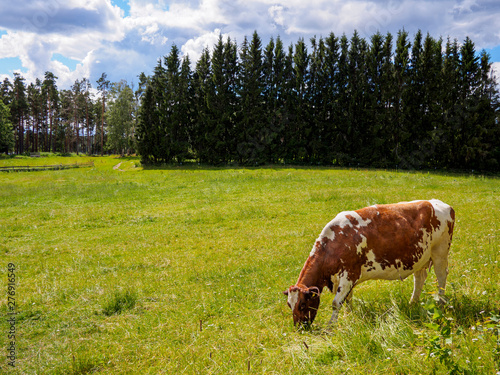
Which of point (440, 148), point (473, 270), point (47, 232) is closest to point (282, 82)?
point (440, 148)

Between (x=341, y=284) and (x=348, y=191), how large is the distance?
15.4 meters

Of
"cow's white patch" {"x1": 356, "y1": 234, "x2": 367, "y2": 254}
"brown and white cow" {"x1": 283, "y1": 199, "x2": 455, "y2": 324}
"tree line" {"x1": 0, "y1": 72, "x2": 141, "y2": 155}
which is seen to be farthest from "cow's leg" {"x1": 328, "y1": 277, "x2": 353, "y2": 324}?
"tree line" {"x1": 0, "y1": 72, "x2": 141, "y2": 155}

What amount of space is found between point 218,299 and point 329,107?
41.9 m

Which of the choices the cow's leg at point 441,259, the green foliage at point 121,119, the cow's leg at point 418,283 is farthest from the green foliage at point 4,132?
the cow's leg at point 441,259

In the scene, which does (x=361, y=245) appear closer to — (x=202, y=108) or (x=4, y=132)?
(x=202, y=108)

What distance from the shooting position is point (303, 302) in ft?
16.8

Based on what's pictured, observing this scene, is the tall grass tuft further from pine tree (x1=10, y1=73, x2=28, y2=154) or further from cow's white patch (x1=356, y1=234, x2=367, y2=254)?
pine tree (x1=10, y1=73, x2=28, y2=154)

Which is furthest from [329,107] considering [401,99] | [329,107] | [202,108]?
[202,108]

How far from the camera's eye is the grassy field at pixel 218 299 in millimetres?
4238

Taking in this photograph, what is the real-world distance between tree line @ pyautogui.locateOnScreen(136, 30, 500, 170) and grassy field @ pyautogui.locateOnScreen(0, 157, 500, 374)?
24543mm

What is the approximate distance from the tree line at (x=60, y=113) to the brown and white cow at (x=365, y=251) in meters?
62.6

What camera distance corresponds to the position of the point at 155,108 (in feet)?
154

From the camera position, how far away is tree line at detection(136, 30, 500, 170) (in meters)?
38.3

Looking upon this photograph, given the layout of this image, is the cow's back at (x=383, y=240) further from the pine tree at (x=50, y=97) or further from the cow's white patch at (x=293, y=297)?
the pine tree at (x=50, y=97)
